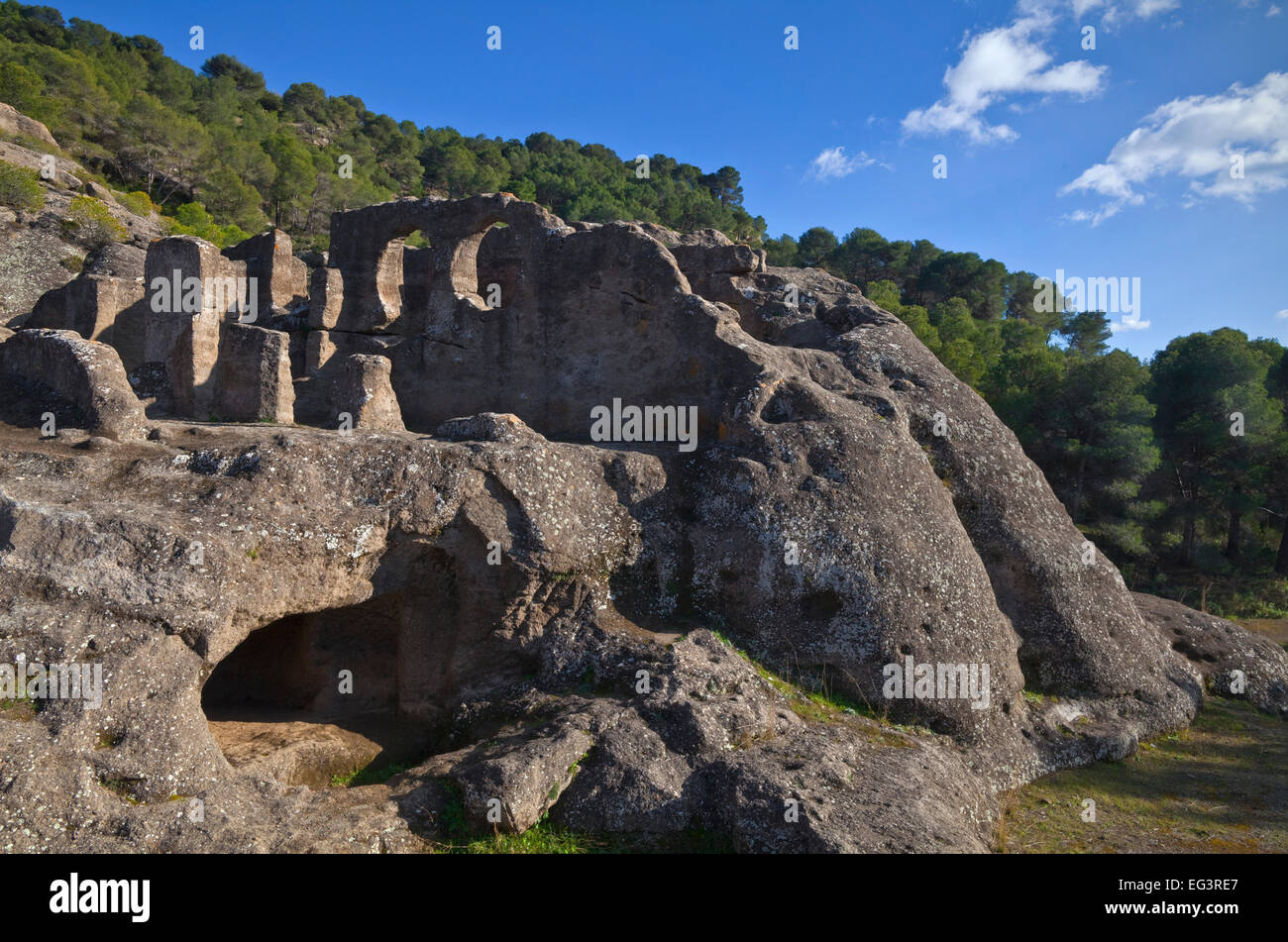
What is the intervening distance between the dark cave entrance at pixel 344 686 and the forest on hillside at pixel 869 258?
1453 centimetres

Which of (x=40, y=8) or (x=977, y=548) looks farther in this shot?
(x=40, y=8)

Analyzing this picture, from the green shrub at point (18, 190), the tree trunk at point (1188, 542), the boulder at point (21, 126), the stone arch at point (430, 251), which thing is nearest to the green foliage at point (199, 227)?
the boulder at point (21, 126)

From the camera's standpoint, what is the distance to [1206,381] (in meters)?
26.1

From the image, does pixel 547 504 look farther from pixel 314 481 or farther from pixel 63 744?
pixel 63 744

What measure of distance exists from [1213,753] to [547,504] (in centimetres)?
926

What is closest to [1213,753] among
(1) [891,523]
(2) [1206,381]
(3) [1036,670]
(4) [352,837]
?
(3) [1036,670]

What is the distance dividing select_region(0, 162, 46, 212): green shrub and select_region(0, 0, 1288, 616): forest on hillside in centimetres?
920

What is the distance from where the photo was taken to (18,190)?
25500 millimetres

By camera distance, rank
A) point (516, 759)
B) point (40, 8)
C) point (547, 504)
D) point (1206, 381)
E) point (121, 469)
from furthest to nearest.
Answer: point (40, 8) → point (1206, 381) → point (547, 504) → point (121, 469) → point (516, 759)

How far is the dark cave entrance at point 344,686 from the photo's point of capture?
855cm

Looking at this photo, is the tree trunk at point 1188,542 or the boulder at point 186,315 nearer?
the boulder at point 186,315

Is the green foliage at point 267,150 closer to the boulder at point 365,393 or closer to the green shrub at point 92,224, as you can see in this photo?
the green shrub at point 92,224

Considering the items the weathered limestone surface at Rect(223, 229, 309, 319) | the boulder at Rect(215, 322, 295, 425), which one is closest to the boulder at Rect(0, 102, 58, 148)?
the weathered limestone surface at Rect(223, 229, 309, 319)

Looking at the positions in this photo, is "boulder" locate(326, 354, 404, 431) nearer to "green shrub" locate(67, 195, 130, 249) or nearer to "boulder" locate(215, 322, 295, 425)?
"boulder" locate(215, 322, 295, 425)
